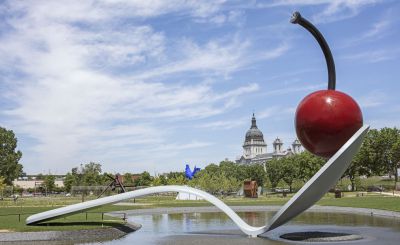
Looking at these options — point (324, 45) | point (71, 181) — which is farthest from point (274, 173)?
point (324, 45)

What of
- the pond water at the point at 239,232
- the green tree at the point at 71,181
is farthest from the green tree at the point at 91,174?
the pond water at the point at 239,232

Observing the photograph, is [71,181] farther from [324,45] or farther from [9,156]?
[324,45]

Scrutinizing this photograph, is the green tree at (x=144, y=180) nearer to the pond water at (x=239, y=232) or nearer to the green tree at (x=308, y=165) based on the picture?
the green tree at (x=308, y=165)

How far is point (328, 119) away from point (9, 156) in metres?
72.4

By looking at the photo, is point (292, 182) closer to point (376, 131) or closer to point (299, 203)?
point (376, 131)

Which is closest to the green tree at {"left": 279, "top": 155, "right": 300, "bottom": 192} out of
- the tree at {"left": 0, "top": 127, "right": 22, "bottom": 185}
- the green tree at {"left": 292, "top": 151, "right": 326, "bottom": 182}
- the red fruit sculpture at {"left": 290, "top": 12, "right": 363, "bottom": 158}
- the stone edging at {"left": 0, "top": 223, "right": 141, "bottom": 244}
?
the green tree at {"left": 292, "top": 151, "right": 326, "bottom": 182}

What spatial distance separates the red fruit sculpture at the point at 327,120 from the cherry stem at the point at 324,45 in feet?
3.10

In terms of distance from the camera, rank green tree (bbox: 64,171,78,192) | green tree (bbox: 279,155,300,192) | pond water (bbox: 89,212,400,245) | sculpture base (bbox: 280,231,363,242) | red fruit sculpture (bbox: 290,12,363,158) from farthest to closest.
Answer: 1. green tree (bbox: 279,155,300,192)
2. green tree (bbox: 64,171,78,192)
3. pond water (bbox: 89,212,400,245)
4. sculpture base (bbox: 280,231,363,242)
5. red fruit sculpture (bbox: 290,12,363,158)

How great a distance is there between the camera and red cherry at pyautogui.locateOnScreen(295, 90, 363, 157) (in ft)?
54.1

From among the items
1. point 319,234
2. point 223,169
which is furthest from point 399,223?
point 223,169

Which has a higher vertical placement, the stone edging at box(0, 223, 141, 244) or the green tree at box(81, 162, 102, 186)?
the green tree at box(81, 162, 102, 186)

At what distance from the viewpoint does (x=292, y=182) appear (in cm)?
9775

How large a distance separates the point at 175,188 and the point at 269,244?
5453 millimetres

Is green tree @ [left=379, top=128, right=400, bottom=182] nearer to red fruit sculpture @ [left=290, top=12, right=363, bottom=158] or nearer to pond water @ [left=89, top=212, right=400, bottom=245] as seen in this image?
pond water @ [left=89, top=212, right=400, bottom=245]
